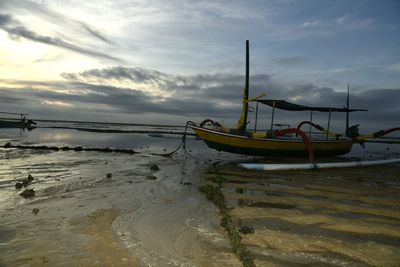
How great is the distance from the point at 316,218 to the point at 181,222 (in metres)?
3.31

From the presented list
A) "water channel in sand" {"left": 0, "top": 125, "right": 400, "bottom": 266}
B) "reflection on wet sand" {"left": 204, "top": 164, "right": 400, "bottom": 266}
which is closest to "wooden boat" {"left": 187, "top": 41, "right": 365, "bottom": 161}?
"reflection on wet sand" {"left": 204, "top": 164, "right": 400, "bottom": 266}

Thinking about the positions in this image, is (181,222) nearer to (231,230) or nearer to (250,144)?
(231,230)

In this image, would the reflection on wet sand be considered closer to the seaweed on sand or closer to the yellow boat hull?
the seaweed on sand

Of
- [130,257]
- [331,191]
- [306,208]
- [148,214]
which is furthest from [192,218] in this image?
[331,191]

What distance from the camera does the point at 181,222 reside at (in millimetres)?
6555

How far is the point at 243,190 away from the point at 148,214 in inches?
168

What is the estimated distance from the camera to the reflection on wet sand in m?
4.93

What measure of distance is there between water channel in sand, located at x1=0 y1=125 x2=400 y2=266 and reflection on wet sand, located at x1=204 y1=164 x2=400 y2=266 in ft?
0.08

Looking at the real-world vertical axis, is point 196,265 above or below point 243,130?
below

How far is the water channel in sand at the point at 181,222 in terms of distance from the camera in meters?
4.80

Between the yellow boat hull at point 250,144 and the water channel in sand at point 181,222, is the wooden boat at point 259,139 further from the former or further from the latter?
the water channel in sand at point 181,222

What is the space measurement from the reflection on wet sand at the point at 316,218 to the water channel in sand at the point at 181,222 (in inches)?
0.9

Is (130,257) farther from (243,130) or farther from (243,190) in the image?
(243,130)

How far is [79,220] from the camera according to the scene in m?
6.50
